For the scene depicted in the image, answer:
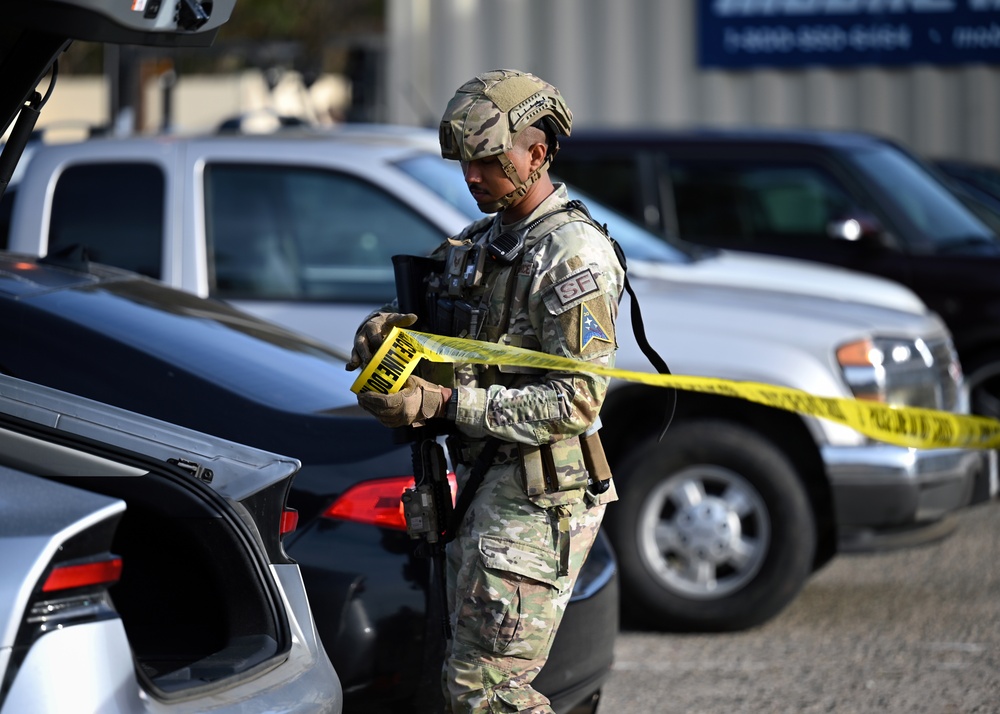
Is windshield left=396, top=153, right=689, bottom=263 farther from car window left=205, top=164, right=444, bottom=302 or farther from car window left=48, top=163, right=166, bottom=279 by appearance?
car window left=48, top=163, right=166, bottom=279

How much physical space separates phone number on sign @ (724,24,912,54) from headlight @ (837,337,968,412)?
22.4ft

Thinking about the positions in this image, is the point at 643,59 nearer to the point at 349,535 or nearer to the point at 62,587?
the point at 349,535

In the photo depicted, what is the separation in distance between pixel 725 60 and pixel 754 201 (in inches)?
179

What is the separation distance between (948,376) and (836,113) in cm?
687

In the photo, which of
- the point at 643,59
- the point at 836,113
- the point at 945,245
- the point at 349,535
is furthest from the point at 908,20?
the point at 349,535

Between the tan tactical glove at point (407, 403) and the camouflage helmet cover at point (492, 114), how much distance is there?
1.63 ft

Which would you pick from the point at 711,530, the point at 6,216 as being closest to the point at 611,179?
the point at 711,530

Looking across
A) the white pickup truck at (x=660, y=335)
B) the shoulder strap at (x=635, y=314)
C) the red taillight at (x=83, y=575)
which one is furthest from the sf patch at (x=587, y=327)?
the white pickup truck at (x=660, y=335)

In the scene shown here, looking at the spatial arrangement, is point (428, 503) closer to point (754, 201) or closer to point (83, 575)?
point (83, 575)

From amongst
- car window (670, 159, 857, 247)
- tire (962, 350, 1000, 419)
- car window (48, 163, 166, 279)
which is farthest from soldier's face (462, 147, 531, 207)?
tire (962, 350, 1000, 419)

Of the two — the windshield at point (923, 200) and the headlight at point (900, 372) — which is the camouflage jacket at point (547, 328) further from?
the windshield at point (923, 200)

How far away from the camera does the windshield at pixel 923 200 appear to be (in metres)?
7.56

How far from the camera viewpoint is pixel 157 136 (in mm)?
5922

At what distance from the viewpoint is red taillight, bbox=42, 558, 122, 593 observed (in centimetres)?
211
